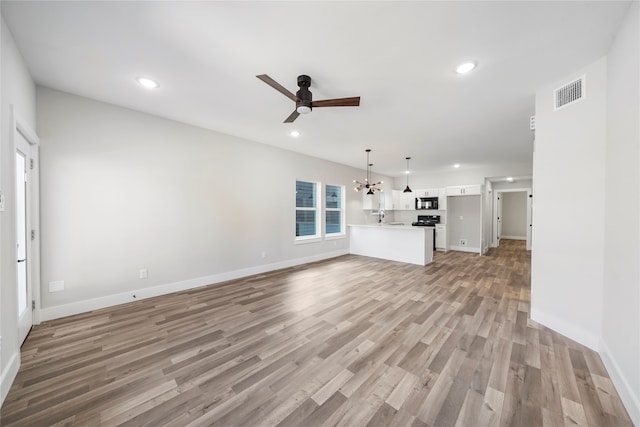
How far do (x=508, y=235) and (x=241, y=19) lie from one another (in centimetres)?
1335

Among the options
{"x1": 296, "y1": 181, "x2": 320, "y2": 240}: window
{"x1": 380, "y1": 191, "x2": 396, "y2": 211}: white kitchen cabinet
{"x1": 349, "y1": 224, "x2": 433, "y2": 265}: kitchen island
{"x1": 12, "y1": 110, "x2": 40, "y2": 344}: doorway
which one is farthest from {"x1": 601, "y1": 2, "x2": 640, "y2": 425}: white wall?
{"x1": 380, "y1": 191, "x2": 396, "y2": 211}: white kitchen cabinet

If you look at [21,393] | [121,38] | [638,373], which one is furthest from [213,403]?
[121,38]

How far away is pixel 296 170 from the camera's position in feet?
19.2

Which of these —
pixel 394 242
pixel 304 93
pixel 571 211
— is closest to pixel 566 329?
pixel 571 211

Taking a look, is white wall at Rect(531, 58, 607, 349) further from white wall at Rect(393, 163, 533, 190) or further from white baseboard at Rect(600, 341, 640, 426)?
white wall at Rect(393, 163, 533, 190)

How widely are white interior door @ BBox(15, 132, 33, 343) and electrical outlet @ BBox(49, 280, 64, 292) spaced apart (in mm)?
244

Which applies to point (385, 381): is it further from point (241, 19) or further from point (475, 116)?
point (475, 116)

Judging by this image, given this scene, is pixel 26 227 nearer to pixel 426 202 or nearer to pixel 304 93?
pixel 304 93

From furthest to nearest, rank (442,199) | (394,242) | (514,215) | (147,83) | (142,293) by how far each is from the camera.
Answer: (514,215) → (442,199) → (394,242) → (142,293) → (147,83)

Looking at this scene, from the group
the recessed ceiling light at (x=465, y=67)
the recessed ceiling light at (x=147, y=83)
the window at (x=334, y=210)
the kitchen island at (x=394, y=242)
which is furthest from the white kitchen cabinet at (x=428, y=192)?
the recessed ceiling light at (x=147, y=83)

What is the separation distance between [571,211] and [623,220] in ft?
2.36

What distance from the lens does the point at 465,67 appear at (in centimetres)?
238

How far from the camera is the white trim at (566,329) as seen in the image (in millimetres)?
2288

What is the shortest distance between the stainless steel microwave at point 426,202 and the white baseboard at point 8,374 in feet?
29.8
